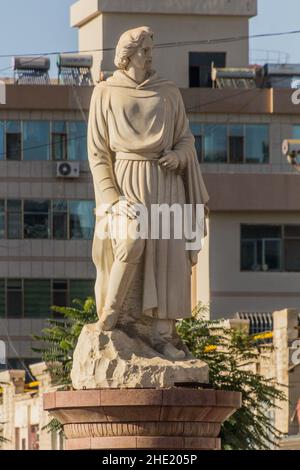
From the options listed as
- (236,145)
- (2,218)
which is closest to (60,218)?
(2,218)

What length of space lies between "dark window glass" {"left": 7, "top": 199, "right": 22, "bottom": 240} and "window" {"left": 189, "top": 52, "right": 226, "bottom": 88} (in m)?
7.35

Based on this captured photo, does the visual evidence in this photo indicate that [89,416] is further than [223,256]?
No

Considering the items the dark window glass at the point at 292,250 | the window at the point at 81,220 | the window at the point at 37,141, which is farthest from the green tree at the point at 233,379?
the window at the point at 37,141

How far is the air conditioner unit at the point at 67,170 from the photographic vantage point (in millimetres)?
75250

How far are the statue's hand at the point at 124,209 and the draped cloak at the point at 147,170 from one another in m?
0.09

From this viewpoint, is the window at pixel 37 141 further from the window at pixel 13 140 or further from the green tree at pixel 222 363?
the green tree at pixel 222 363

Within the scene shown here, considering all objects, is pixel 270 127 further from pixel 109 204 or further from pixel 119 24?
pixel 109 204

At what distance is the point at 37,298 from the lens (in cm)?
7444

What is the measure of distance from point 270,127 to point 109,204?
50.6m

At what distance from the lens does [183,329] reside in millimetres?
38219

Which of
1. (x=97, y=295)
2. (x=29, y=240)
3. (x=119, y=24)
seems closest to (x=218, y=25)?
(x=119, y=24)

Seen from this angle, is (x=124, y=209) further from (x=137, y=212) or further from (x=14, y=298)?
(x=14, y=298)

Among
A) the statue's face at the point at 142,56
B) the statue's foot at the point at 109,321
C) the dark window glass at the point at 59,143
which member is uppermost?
the statue's face at the point at 142,56

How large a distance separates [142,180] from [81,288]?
4971cm
